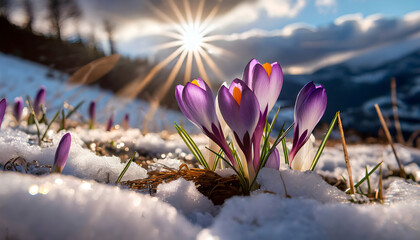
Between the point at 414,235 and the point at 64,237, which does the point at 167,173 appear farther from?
the point at 414,235

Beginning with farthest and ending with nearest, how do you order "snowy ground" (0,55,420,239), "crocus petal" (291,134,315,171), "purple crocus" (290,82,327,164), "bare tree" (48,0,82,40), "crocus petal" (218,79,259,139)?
1. "bare tree" (48,0,82,40)
2. "crocus petal" (291,134,315,171)
3. "purple crocus" (290,82,327,164)
4. "crocus petal" (218,79,259,139)
5. "snowy ground" (0,55,420,239)

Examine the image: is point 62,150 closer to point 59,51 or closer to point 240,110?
point 240,110

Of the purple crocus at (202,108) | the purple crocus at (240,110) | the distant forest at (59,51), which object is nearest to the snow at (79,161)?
the purple crocus at (202,108)

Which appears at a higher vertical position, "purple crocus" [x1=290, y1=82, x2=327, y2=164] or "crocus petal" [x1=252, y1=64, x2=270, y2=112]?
"crocus petal" [x1=252, y1=64, x2=270, y2=112]

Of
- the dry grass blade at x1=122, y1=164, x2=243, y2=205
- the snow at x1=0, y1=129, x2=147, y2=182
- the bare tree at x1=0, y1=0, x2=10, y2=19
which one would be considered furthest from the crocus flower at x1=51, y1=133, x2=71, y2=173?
the bare tree at x1=0, y1=0, x2=10, y2=19

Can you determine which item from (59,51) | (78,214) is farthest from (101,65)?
(59,51)

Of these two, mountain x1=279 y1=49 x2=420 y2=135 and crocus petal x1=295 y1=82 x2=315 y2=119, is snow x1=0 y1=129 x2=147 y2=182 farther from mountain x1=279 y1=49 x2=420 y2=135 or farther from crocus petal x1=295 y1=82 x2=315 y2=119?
mountain x1=279 y1=49 x2=420 y2=135

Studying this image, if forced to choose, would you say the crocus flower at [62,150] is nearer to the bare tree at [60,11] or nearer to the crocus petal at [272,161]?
the crocus petal at [272,161]
